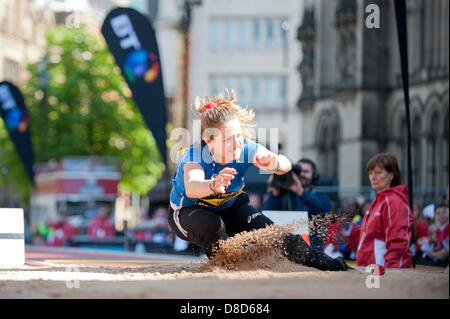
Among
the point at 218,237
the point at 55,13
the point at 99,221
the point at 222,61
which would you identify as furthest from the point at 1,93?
the point at 55,13

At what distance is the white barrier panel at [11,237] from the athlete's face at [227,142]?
9.29 ft

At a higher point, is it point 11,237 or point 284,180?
point 284,180

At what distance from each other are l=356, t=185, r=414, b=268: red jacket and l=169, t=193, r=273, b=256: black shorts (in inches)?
58.9

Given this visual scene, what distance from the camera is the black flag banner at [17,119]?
2938 centimetres

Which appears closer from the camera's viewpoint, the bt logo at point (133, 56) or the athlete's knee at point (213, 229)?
the athlete's knee at point (213, 229)

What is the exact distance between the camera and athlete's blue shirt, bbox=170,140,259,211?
23.7 ft

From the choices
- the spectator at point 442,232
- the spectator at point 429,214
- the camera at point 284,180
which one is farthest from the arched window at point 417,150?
the camera at point 284,180

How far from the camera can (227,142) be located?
7168mm

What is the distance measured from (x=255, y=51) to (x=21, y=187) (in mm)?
17753

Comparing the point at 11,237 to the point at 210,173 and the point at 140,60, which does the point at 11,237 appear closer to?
the point at 210,173

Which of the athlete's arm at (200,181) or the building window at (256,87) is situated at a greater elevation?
the building window at (256,87)

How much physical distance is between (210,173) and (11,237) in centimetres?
291

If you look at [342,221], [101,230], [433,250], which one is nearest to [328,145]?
[101,230]

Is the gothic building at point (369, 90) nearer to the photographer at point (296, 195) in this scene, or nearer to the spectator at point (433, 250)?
the spectator at point (433, 250)
